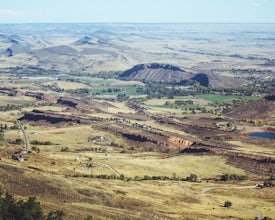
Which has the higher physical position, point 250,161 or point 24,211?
point 24,211

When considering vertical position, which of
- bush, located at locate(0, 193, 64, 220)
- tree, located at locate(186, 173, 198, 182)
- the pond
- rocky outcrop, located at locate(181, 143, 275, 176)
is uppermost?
bush, located at locate(0, 193, 64, 220)

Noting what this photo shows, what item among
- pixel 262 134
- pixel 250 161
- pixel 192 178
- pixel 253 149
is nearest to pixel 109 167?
pixel 192 178

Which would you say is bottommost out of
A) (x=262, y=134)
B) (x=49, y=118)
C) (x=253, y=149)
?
(x=49, y=118)

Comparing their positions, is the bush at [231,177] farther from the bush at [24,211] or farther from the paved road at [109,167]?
the bush at [24,211]

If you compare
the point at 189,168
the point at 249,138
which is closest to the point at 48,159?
the point at 189,168

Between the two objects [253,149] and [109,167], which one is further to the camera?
[253,149]

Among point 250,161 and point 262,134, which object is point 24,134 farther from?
point 262,134

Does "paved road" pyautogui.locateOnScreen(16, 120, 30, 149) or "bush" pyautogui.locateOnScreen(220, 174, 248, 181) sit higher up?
"bush" pyautogui.locateOnScreen(220, 174, 248, 181)

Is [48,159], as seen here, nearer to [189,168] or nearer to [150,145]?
[189,168]

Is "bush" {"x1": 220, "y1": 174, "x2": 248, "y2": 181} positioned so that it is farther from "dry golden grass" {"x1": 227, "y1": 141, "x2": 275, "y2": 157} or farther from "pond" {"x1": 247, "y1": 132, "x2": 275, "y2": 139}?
"pond" {"x1": 247, "y1": 132, "x2": 275, "y2": 139}

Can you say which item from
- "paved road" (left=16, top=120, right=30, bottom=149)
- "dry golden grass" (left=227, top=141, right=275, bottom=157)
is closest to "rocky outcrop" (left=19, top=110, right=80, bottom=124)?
"paved road" (left=16, top=120, right=30, bottom=149)

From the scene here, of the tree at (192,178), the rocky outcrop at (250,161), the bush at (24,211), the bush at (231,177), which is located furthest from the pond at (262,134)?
the bush at (24,211)
